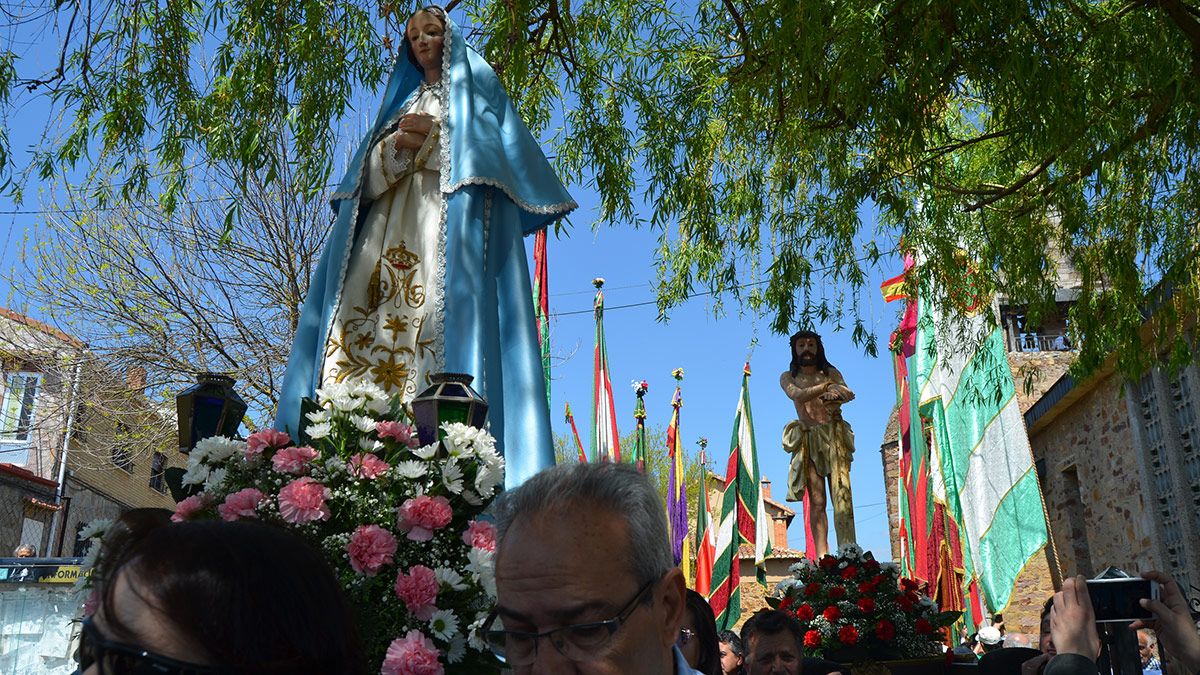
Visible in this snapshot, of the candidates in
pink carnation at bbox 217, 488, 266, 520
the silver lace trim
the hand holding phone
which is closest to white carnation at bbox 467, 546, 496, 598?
pink carnation at bbox 217, 488, 266, 520

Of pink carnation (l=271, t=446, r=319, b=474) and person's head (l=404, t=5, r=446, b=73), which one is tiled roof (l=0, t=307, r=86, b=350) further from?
pink carnation (l=271, t=446, r=319, b=474)

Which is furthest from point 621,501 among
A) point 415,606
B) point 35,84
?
point 35,84

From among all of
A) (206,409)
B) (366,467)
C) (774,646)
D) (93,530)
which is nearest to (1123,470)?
(774,646)

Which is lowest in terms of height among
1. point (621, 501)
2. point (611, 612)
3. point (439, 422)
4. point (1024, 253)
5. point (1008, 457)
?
point (611, 612)

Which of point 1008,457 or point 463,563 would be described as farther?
point 1008,457

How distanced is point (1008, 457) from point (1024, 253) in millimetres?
2239

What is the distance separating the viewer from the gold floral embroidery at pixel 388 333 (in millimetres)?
4551

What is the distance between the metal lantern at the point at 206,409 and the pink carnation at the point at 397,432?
1.08m

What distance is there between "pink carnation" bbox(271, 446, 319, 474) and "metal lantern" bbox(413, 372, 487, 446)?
40cm

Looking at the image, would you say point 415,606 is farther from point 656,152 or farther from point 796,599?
point 656,152

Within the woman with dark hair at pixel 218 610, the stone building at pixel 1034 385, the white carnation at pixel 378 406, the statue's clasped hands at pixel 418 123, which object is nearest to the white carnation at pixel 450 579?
the white carnation at pixel 378 406

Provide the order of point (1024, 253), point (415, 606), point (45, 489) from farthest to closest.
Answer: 1. point (45, 489)
2. point (1024, 253)
3. point (415, 606)

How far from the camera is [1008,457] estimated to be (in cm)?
996

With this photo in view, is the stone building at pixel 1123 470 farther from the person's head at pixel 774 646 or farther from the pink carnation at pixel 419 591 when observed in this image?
the pink carnation at pixel 419 591
